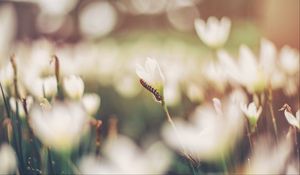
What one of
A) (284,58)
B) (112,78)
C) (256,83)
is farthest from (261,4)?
(256,83)

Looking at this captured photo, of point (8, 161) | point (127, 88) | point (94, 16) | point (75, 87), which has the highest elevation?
point (75, 87)

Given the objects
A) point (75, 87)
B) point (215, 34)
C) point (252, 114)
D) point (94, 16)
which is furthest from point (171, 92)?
point (94, 16)


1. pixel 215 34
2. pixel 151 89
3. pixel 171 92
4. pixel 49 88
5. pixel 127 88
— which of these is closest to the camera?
pixel 151 89

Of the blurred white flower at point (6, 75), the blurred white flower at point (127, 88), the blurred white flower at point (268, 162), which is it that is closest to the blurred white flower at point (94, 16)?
the blurred white flower at point (127, 88)

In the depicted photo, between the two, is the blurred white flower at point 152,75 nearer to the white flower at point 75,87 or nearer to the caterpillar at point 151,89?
the caterpillar at point 151,89

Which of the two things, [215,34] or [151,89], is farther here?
[215,34]

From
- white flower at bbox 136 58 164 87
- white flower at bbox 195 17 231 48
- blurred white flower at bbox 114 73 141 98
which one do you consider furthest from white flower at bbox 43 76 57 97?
blurred white flower at bbox 114 73 141 98

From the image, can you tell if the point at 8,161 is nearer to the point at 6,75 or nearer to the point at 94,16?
the point at 6,75

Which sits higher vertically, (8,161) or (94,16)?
(8,161)

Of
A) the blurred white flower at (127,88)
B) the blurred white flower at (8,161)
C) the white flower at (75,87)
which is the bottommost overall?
the blurred white flower at (127,88)

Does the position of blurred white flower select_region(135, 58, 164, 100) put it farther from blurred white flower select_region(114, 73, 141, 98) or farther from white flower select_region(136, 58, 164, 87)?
blurred white flower select_region(114, 73, 141, 98)
